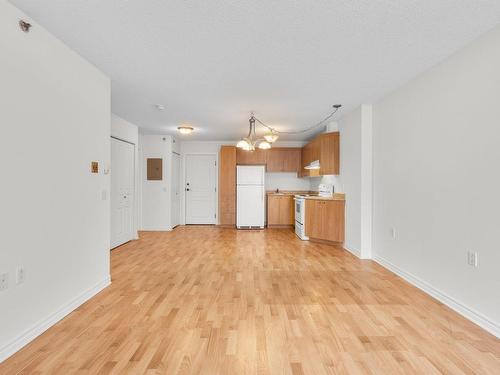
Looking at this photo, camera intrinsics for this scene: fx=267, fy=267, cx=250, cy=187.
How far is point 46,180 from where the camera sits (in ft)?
7.19

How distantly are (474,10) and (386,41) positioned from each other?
58 cm

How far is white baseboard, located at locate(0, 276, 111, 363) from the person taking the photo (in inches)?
70.9

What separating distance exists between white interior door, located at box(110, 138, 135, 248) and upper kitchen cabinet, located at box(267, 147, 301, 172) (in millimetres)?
3520

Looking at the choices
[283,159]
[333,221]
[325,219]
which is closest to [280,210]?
[283,159]

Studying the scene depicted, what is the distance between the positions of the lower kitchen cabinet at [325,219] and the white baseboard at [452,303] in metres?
1.33

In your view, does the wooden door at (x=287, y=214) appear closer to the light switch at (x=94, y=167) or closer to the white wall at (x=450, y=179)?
the white wall at (x=450, y=179)

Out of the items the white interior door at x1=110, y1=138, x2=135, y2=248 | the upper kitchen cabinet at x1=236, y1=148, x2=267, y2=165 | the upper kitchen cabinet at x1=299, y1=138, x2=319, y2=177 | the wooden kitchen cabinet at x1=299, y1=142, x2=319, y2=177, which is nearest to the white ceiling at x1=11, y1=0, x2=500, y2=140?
the white interior door at x1=110, y1=138, x2=135, y2=248

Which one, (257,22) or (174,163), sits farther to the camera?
(174,163)

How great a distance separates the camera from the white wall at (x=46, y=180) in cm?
185

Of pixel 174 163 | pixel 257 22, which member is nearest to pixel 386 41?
pixel 257 22

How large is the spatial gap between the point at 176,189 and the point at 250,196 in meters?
2.04

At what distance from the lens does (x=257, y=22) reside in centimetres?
205

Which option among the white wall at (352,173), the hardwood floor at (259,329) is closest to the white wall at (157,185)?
the hardwood floor at (259,329)

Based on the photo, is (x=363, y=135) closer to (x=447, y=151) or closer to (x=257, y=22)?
(x=447, y=151)
